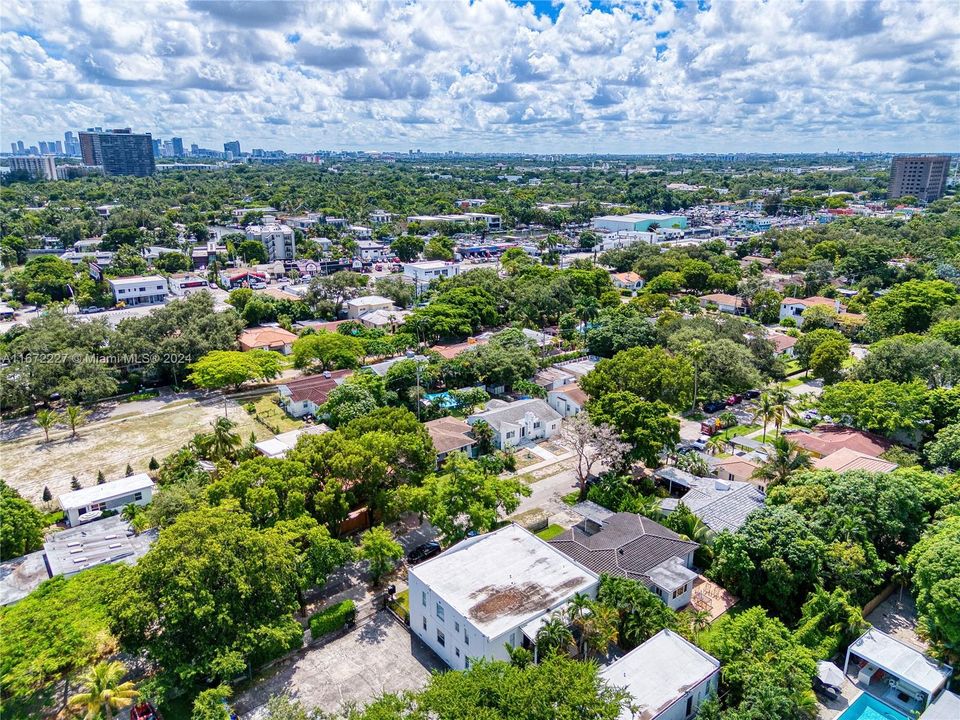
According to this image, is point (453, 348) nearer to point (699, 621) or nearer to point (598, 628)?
point (699, 621)

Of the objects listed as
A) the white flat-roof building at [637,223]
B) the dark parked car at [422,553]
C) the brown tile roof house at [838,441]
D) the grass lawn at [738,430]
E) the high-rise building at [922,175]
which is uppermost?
the high-rise building at [922,175]

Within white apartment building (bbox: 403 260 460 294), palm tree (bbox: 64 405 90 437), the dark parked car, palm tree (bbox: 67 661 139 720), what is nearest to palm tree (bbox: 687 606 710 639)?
the dark parked car

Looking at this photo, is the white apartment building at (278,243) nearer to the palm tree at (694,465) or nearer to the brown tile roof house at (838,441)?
the palm tree at (694,465)

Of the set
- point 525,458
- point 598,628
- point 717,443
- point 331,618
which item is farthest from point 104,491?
point 717,443

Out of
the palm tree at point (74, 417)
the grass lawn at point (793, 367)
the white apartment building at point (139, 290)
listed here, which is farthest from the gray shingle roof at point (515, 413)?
the white apartment building at point (139, 290)

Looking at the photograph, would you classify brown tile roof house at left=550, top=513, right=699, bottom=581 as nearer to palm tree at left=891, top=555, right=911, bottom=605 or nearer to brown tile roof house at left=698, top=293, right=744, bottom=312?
palm tree at left=891, top=555, right=911, bottom=605

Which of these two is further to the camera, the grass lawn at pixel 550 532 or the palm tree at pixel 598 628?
the grass lawn at pixel 550 532
